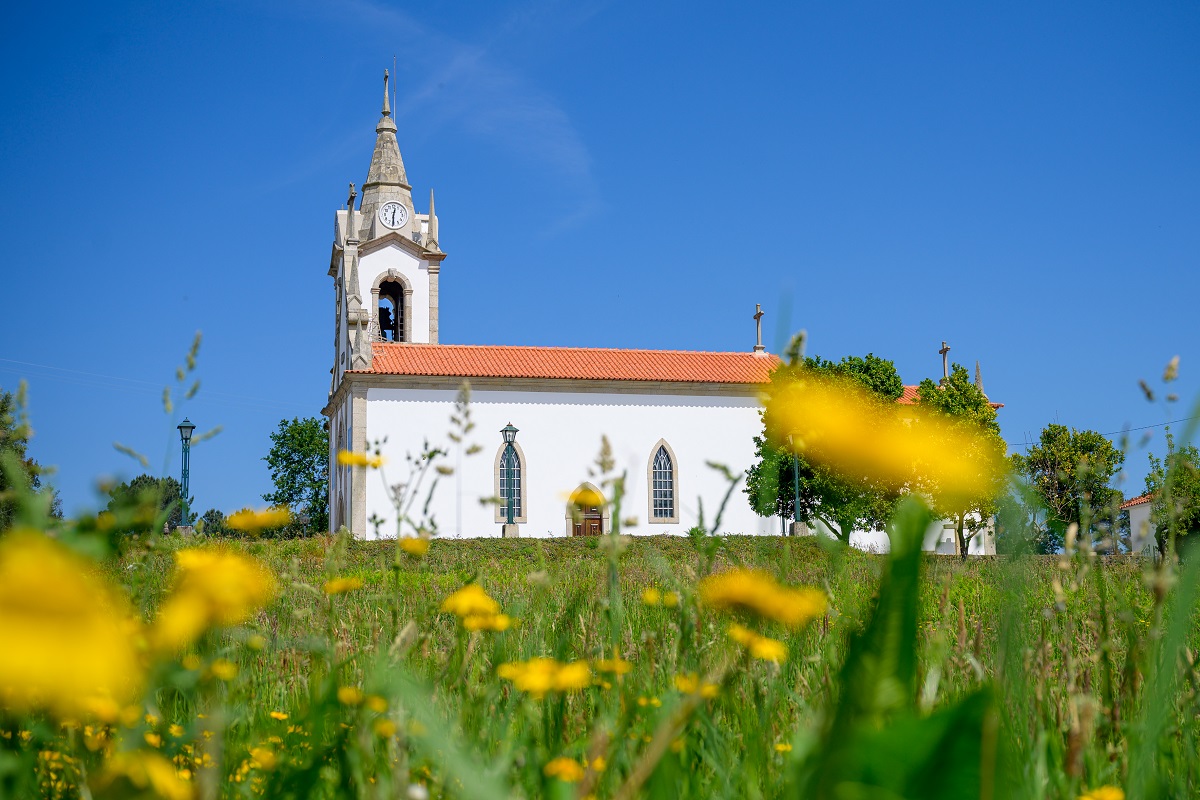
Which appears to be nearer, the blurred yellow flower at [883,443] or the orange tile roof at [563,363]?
the blurred yellow flower at [883,443]

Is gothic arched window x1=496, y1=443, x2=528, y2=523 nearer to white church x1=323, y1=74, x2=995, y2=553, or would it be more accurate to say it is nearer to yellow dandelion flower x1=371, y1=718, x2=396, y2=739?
white church x1=323, y1=74, x2=995, y2=553

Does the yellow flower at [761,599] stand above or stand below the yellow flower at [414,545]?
below

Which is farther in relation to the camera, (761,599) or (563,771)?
(761,599)

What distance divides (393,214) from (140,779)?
41.7 metres

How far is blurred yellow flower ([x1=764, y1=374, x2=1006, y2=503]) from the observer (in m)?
1.06

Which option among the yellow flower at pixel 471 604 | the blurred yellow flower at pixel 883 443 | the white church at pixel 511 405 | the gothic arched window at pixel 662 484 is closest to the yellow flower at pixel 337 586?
the yellow flower at pixel 471 604

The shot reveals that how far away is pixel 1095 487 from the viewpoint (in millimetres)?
2699

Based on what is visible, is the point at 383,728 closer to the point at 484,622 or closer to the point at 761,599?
the point at 484,622

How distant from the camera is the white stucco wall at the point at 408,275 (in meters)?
39.8

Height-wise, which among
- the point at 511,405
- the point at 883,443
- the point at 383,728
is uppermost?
the point at 511,405

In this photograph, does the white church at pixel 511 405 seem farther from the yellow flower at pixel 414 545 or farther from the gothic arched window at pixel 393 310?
the yellow flower at pixel 414 545

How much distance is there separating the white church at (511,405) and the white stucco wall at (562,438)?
5cm

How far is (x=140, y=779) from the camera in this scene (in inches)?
39.7

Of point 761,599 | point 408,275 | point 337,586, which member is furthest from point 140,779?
point 408,275
